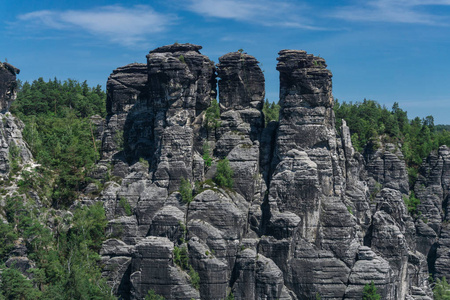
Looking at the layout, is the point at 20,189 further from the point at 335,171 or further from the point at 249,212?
the point at 335,171

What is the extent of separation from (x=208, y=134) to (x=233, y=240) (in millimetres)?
13627

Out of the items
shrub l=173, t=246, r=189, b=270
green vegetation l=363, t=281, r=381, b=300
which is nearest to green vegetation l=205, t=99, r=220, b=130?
shrub l=173, t=246, r=189, b=270

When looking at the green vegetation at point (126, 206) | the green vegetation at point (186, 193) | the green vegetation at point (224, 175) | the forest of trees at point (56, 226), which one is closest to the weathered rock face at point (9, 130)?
the forest of trees at point (56, 226)

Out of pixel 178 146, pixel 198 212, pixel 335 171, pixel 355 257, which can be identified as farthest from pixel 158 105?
pixel 355 257

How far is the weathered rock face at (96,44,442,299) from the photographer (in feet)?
227

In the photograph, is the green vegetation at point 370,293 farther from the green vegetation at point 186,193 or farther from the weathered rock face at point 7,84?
the weathered rock face at point 7,84

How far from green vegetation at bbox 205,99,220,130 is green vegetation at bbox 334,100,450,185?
3145cm

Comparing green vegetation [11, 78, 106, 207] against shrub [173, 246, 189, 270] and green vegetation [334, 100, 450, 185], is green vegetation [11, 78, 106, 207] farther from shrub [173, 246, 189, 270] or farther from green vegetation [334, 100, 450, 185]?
green vegetation [334, 100, 450, 185]

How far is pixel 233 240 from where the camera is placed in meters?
70.6

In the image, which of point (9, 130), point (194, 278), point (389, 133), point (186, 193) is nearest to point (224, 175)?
point (186, 193)

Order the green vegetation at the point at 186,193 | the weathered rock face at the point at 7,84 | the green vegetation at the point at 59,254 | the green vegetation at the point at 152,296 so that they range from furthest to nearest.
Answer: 1. the weathered rock face at the point at 7,84
2. the green vegetation at the point at 186,193
3. the green vegetation at the point at 152,296
4. the green vegetation at the point at 59,254

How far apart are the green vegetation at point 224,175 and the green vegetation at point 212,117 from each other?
245 inches

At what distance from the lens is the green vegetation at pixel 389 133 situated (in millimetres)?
109875

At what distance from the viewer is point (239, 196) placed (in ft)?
246
